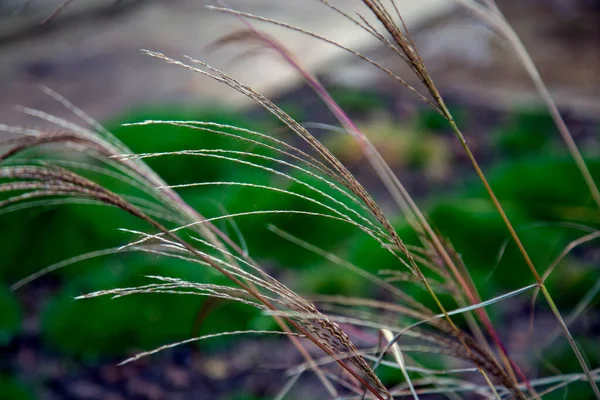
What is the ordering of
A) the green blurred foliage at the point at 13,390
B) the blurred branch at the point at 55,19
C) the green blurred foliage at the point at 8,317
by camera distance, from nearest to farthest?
the green blurred foliage at the point at 13,390, the green blurred foliage at the point at 8,317, the blurred branch at the point at 55,19

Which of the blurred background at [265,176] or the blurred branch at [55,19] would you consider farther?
the blurred branch at [55,19]

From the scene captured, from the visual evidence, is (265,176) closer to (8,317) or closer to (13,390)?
(8,317)

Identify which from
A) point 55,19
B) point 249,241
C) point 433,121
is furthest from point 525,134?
point 55,19

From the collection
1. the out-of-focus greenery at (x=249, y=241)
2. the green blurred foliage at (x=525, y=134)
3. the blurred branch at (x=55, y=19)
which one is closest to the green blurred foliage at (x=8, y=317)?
the out-of-focus greenery at (x=249, y=241)

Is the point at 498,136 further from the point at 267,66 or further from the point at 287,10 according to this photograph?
the point at 287,10

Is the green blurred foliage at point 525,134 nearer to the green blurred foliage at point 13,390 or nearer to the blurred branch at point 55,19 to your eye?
the green blurred foliage at point 13,390

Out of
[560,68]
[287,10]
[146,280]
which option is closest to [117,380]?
[146,280]

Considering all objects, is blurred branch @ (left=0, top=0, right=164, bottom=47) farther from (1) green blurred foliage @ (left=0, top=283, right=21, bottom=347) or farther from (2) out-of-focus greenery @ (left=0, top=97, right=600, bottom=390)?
(1) green blurred foliage @ (left=0, top=283, right=21, bottom=347)

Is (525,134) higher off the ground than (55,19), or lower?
lower

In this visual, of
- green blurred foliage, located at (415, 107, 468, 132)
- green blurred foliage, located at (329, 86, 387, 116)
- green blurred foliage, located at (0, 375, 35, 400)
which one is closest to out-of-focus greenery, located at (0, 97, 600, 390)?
green blurred foliage, located at (0, 375, 35, 400)
